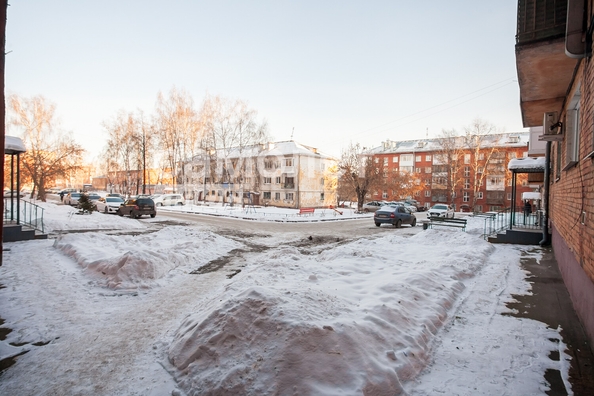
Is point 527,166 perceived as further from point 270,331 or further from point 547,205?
point 270,331

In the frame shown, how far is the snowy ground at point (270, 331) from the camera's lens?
319 centimetres

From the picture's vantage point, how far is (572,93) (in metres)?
7.06

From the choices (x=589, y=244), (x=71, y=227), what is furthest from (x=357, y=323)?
(x=71, y=227)

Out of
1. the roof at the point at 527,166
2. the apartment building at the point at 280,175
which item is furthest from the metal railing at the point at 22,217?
the apartment building at the point at 280,175

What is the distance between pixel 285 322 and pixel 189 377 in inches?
42.2

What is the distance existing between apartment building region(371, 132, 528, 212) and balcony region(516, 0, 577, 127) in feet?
108

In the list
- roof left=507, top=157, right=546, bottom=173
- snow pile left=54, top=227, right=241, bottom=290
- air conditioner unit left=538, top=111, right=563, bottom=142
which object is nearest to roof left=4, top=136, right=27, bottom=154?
snow pile left=54, top=227, right=241, bottom=290

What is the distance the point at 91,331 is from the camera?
460 cm

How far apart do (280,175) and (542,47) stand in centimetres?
4403

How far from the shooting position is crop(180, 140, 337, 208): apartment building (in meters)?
47.5

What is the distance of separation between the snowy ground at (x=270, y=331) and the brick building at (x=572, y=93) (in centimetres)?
115

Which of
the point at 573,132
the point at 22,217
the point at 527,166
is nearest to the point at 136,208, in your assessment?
the point at 22,217

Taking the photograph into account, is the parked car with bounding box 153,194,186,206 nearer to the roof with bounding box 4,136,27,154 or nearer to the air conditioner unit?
the roof with bounding box 4,136,27,154

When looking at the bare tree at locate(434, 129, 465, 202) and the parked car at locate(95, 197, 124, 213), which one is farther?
the bare tree at locate(434, 129, 465, 202)
